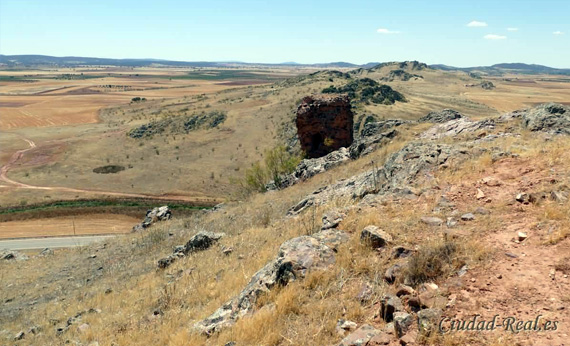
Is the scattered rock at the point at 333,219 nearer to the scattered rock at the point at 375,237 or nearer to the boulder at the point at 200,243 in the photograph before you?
the scattered rock at the point at 375,237

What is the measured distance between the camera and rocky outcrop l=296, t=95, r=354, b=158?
41438 millimetres

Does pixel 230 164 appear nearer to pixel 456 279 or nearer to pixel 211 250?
→ pixel 211 250

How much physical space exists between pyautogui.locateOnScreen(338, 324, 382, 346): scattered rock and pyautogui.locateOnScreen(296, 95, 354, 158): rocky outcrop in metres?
35.9

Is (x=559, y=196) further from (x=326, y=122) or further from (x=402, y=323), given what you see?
(x=326, y=122)

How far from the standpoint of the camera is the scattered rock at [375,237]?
8453mm

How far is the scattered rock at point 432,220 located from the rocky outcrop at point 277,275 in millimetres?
2252

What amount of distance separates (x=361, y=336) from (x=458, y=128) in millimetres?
20090

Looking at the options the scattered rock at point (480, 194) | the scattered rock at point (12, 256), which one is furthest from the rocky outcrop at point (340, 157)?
the scattered rock at point (12, 256)

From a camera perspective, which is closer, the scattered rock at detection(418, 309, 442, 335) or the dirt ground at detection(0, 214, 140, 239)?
the scattered rock at detection(418, 309, 442, 335)

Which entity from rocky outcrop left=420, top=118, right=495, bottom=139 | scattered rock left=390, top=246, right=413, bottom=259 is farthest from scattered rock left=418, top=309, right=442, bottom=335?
rocky outcrop left=420, top=118, right=495, bottom=139

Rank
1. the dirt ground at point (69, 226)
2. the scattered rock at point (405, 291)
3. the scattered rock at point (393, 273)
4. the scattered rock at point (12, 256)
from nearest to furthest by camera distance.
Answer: the scattered rock at point (405, 291) < the scattered rock at point (393, 273) < the scattered rock at point (12, 256) < the dirt ground at point (69, 226)

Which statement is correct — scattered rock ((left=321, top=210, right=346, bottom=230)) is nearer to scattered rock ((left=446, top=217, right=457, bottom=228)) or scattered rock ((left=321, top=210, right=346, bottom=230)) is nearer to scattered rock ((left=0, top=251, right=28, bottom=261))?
scattered rock ((left=446, top=217, right=457, bottom=228))

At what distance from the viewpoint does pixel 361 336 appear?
20.0ft

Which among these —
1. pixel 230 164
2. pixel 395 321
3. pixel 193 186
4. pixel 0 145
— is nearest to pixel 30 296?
pixel 395 321
